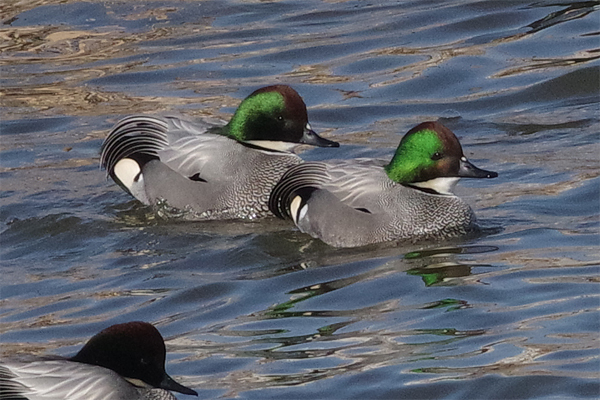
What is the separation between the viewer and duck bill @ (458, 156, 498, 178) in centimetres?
827

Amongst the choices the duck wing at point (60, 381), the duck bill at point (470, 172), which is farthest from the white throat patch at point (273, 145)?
the duck wing at point (60, 381)

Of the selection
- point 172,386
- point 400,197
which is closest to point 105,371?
point 172,386

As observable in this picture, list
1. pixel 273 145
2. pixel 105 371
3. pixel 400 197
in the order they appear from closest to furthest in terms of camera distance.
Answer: pixel 105 371 < pixel 400 197 < pixel 273 145

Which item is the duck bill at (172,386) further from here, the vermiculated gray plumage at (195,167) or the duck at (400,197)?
the vermiculated gray plumage at (195,167)

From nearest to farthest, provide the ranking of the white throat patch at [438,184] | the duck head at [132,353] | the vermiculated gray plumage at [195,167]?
the duck head at [132,353]
the white throat patch at [438,184]
the vermiculated gray plumage at [195,167]

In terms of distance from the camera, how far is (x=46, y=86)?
12.7 metres

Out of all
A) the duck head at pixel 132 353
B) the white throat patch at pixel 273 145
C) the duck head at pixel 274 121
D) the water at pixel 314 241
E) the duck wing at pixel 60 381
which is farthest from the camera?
the white throat patch at pixel 273 145

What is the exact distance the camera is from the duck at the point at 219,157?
9.11 meters

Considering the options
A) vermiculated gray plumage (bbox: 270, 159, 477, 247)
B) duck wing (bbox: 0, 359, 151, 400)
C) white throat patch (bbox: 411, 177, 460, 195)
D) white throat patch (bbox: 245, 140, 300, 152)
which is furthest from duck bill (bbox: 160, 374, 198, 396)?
white throat patch (bbox: 245, 140, 300, 152)

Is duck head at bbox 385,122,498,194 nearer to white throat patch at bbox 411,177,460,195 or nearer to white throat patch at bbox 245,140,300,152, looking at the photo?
white throat patch at bbox 411,177,460,195

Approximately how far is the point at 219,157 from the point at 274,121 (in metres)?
0.43

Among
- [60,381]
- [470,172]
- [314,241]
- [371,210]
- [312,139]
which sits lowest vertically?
[314,241]

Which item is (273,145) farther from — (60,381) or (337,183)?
(60,381)

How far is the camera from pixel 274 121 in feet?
30.5
